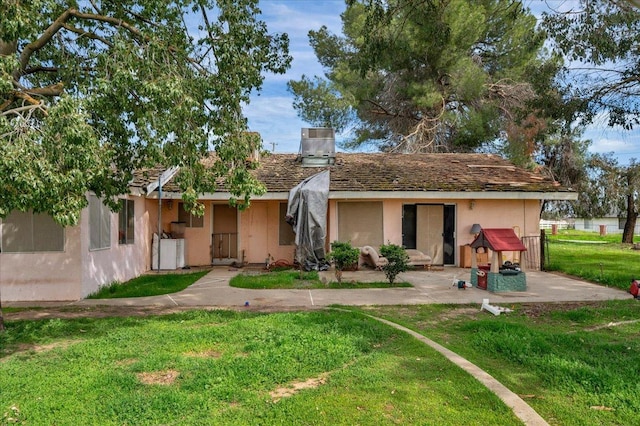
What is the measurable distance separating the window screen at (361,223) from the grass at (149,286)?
15.3 ft

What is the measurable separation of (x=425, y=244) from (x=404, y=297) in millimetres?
5478

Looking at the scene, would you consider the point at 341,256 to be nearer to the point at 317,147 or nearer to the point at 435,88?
the point at 317,147

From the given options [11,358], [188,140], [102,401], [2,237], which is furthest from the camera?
[2,237]

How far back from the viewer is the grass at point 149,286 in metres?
9.56

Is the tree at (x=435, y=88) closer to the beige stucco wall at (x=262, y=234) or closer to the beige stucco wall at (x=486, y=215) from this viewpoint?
the beige stucco wall at (x=486, y=215)

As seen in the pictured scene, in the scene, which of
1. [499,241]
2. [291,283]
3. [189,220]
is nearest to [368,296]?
[291,283]

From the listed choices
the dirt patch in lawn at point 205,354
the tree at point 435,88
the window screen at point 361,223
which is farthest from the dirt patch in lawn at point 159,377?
the tree at point 435,88

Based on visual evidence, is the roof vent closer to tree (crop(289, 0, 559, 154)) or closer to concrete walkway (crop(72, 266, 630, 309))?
tree (crop(289, 0, 559, 154))

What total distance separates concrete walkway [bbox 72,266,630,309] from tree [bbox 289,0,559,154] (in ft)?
32.4

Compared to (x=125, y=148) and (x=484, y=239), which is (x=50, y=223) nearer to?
(x=125, y=148)

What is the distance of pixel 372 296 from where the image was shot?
9.31 m

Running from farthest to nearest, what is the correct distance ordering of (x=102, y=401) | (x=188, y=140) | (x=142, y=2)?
(x=142, y=2)
(x=188, y=140)
(x=102, y=401)

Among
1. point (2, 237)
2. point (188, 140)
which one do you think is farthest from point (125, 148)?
point (2, 237)

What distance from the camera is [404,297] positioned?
30.1 feet
